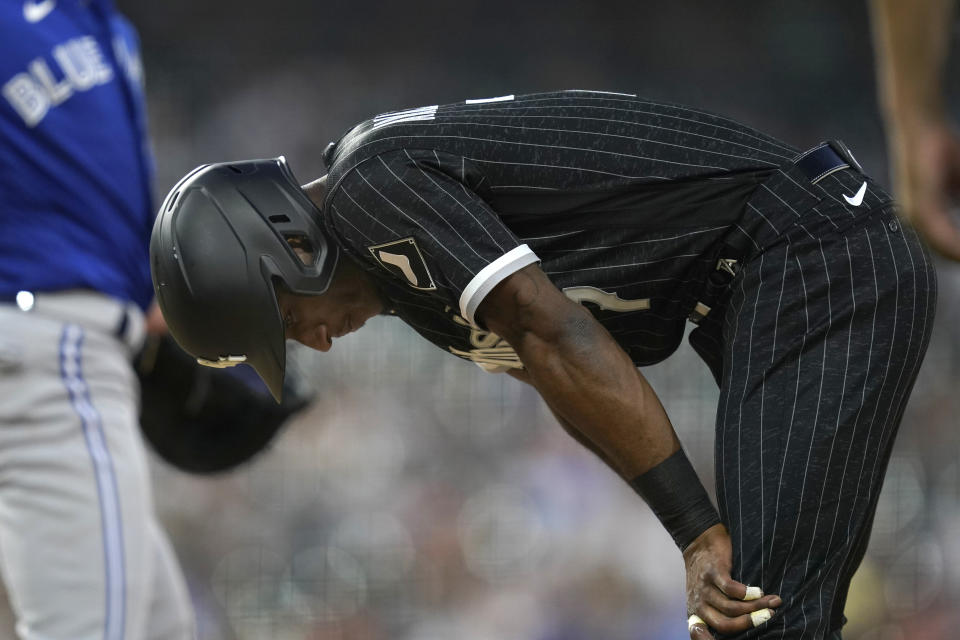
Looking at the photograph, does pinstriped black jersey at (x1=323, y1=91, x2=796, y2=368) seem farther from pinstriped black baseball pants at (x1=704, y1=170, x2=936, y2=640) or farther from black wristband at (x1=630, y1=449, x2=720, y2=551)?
black wristband at (x1=630, y1=449, x2=720, y2=551)

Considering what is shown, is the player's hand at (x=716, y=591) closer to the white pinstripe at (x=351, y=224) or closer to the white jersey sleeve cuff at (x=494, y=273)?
the white jersey sleeve cuff at (x=494, y=273)

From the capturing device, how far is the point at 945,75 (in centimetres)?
133

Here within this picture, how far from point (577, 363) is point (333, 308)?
0.66 m

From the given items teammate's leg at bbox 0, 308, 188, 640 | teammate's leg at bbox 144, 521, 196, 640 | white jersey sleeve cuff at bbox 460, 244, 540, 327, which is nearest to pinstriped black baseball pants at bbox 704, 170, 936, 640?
white jersey sleeve cuff at bbox 460, 244, 540, 327

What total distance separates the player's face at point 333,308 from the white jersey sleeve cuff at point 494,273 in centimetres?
45

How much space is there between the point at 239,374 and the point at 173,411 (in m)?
0.28

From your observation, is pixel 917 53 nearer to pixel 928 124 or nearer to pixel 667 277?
pixel 928 124

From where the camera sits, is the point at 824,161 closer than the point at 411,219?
No

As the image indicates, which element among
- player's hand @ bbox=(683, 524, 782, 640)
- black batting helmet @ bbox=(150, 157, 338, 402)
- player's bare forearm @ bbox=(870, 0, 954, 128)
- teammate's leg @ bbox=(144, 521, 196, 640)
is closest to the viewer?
player's bare forearm @ bbox=(870, 0, 954, 128)

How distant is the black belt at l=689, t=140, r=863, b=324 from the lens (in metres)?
2.14

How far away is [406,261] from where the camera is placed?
209 cm

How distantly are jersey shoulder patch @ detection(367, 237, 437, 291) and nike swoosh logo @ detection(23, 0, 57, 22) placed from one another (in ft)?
4.69

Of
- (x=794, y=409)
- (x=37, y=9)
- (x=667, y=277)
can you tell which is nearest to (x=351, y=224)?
(x=667, y=277)

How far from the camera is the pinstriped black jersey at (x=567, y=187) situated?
2062mm
